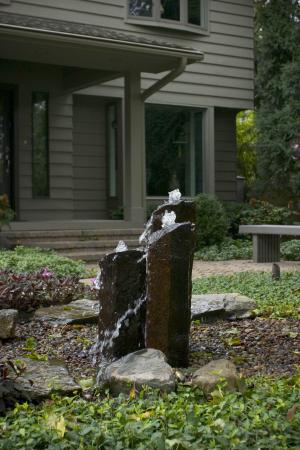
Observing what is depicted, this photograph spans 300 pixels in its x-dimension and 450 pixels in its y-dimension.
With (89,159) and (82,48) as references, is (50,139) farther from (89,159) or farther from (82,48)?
(82,48)

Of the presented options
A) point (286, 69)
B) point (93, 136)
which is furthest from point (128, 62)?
point (286, 69)

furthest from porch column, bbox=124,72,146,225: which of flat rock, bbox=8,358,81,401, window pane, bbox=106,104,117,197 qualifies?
flat rock, bbox=8,358,81,401

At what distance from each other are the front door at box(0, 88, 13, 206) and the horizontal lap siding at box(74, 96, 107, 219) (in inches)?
61.1

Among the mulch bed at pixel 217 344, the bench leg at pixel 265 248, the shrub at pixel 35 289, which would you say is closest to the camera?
the mulch bed at pixel 217 344

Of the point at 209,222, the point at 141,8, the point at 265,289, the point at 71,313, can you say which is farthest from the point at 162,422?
the point at 141,8

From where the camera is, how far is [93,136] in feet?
51.9

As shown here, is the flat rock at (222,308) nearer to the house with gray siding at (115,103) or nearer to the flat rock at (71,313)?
the flat rock at (71,313)

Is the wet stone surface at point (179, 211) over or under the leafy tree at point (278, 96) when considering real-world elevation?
under

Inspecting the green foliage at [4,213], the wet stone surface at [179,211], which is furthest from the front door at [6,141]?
the wet stone surface at [179,211]

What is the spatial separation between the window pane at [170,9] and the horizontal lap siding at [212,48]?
13.7 inches

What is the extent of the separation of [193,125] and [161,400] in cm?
1381

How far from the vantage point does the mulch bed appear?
486 centimetres

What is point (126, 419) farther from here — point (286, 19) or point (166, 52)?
point (286, 19)

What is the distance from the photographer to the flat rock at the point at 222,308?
6449mm
